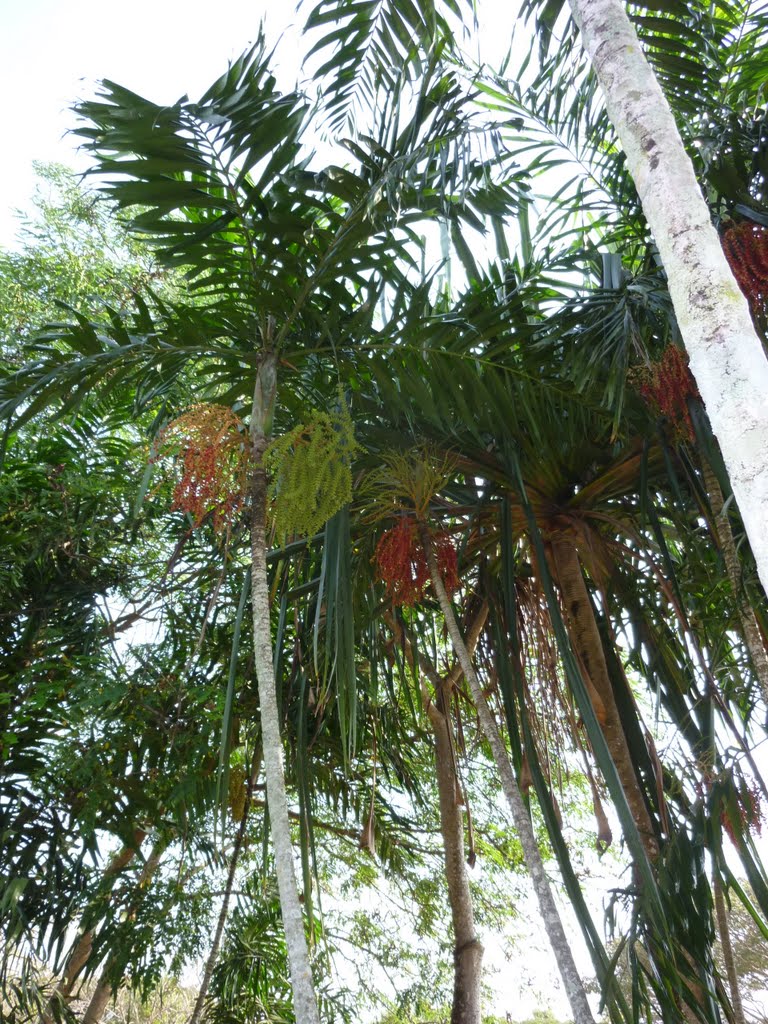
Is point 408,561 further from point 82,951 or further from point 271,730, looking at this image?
point 82,951

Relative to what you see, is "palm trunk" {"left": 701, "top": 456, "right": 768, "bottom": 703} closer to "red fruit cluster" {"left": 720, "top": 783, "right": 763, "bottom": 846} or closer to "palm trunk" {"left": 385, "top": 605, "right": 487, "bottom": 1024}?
"red fruit cluster" {"left": 720, "top": 783, "right": 763, "bottom": 846}

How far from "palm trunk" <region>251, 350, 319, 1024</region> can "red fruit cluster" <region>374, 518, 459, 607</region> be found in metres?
0.55

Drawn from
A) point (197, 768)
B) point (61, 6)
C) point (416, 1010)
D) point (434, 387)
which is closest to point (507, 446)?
point (434, 387)

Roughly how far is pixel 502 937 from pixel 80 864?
133 inches

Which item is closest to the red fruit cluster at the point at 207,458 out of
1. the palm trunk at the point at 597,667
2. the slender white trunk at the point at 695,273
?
the slender white trunk at the point at 695,273

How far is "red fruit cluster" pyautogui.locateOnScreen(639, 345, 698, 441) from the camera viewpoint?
2.41 meters

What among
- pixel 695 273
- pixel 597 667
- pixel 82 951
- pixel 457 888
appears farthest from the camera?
pixel 82 951

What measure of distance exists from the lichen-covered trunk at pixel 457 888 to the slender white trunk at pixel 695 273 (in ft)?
7.50

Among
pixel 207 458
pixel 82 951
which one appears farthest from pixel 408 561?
pixel 82 951

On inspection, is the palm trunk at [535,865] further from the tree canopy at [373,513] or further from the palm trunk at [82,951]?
the palm trunk at [82,951]

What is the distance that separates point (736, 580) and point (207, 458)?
1.47m

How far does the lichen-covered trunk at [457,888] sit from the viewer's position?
128 inches

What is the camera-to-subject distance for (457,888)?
348 cm

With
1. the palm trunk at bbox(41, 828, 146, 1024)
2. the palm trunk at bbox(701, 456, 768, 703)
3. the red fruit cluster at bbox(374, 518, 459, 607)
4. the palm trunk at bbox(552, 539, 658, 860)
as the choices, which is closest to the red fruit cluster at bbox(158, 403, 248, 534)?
the red fruit cluster at bbox(374, 518, 459, 607)
